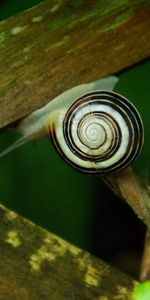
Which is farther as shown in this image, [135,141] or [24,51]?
[135,141]

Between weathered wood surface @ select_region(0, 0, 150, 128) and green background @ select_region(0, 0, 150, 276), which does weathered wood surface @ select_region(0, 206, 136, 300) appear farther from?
green background @ select_region(0, 0, 150, 276)

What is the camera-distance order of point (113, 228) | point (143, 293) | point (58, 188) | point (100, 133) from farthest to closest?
point (113, 228)
point (58, 188)
point (100, 133)
point (143, 293)

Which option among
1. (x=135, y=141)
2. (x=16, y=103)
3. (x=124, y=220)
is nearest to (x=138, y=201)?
(x=135, y=141)

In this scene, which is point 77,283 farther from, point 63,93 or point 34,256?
point 63,93

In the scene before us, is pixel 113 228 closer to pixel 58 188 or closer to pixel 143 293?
pixel 58 188

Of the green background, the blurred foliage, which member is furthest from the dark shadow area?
the blurred foliage

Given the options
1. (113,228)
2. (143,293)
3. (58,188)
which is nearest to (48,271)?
(143,293)
